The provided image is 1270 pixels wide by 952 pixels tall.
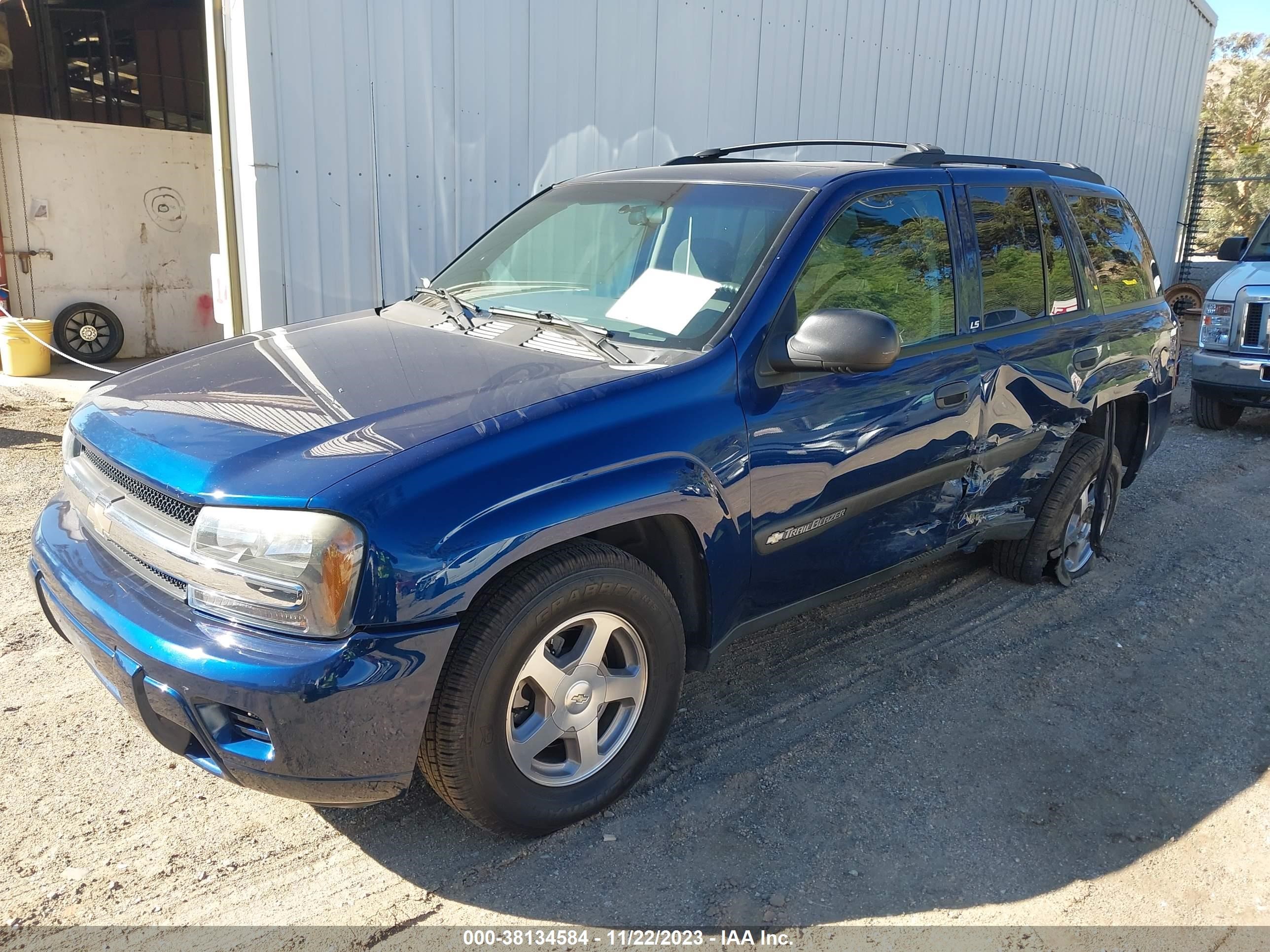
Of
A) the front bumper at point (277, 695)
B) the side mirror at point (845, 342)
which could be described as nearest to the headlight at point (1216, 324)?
the side mirror at point (845, 342)

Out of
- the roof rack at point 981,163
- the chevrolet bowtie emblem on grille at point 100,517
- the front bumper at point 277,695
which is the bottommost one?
the front bumper at point 277,695

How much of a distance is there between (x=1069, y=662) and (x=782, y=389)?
6.50ft

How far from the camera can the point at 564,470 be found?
2471 mm

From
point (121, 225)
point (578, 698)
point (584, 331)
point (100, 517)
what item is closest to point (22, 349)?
point (121, 225)

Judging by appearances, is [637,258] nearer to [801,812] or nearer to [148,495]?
[148,495]

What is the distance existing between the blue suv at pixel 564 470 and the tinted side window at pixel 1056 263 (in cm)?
2

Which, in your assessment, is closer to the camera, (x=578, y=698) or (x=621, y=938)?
(x=621, y=938)

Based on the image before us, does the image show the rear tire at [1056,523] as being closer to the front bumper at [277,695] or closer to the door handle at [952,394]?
the door handle at [952,394]

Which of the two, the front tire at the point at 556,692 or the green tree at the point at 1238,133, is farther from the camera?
the green tree at the point at 1238,133

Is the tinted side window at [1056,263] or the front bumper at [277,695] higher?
the tinted side window at [1056,263]

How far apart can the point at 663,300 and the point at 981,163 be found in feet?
5.91

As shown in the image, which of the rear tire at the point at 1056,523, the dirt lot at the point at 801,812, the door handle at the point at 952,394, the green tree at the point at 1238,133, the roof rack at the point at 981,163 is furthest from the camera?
the green tree at the point at 1238,133

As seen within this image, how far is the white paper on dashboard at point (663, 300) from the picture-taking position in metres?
3.06

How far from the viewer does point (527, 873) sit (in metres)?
2.62
